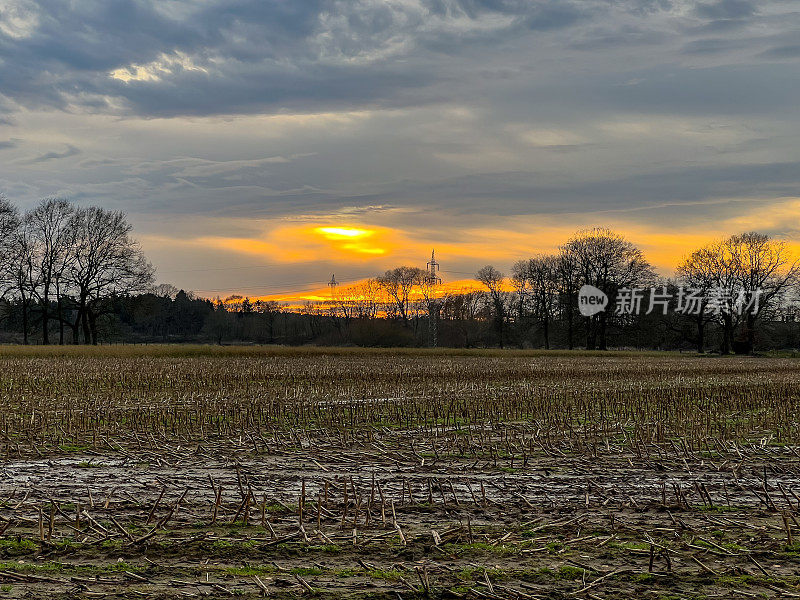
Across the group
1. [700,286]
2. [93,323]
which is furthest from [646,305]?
[93,323]

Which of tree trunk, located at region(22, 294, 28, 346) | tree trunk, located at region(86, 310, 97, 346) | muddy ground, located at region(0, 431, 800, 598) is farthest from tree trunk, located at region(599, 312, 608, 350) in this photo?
muddy ground, located at region(0, 431, 800, 598)

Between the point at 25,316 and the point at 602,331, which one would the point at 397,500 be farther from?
the point at 602,331

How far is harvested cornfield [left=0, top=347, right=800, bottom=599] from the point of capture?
5.89 meters

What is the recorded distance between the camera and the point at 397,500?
8.66 metres

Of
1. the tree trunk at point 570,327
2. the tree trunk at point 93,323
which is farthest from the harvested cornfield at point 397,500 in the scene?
the tree trunk at point 570,327

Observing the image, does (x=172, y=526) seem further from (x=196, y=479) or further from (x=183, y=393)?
(x=183, y=393)

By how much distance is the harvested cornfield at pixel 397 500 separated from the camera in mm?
5887

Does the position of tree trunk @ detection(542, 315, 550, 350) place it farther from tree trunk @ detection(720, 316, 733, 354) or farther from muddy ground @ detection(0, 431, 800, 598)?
muddy ground @ detection(0, 431, 800, 598)

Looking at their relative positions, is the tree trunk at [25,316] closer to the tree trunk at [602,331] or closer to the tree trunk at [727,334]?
the tree trunk at [602,331]

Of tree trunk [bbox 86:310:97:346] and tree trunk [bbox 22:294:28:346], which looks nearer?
tree trunk [bbox 22:294:28:346]

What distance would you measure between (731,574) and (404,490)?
3719mm

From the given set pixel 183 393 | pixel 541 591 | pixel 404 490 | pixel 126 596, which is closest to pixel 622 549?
pixel 541 591

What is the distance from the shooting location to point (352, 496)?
8.69m

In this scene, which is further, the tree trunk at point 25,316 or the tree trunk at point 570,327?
the tree trunk at point 570,327
